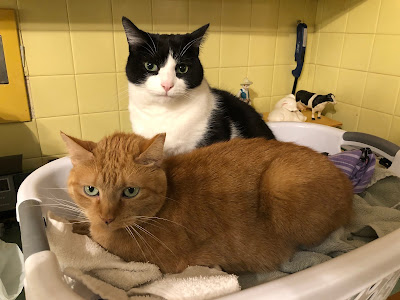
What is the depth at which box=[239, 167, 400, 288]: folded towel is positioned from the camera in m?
0.76

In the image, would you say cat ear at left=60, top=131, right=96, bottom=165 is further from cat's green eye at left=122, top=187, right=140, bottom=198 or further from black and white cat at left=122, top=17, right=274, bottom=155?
black and white cat at left=122, top=17, right=274, bottom=155

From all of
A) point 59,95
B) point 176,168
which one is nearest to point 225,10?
point 59,95

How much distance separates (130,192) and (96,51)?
2.90ft

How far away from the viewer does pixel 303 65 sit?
1.83 metres

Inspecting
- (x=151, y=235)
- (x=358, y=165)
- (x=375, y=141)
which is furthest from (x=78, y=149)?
(x=375, y=141)

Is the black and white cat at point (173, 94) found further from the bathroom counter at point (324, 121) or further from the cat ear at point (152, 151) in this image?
the bathroom counter at point (324, 121)

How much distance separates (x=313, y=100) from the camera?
1665 mm

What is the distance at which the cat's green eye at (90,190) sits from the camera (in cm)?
65

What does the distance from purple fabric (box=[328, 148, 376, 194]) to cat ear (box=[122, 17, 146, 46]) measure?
72cm

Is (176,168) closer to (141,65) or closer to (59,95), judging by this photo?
(141,65)

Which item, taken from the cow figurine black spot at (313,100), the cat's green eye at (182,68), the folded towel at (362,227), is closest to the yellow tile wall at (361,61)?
the cow figurine black spot at (313,100)

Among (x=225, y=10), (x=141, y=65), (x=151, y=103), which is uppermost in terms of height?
(x=225, y=10)

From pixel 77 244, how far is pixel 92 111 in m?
0.83

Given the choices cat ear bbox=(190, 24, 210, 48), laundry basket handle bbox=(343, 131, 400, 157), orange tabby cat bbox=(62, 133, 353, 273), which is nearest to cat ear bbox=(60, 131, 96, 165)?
orange tabby cat bbox=(62, 133, 353, 273)
